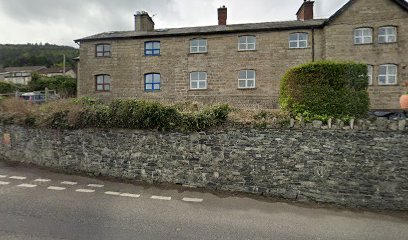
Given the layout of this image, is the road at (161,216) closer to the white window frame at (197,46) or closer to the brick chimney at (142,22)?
the white window frame at (197,46)

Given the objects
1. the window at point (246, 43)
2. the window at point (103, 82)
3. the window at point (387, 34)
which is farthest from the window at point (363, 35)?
the window at point (103, 82)

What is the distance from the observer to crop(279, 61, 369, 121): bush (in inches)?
283

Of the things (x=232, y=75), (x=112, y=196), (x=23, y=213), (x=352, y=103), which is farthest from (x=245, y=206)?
(x=232, y=75)

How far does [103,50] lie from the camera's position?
68.1 feet

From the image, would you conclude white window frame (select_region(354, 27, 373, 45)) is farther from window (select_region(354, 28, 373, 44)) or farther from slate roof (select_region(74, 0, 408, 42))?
slate roof (select_region(74, 0, 408, 42))

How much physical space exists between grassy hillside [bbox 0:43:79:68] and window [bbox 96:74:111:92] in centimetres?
5845

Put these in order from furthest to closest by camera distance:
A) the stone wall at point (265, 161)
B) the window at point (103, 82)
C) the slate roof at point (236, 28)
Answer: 1. the window at point (103, 82)
2. the slate roof at point (236, 28)
3. the stone wall at point (265, 161)

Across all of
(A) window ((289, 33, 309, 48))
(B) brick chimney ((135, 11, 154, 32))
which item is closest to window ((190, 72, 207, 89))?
(B) brick chimney ((135, 11, 154, 32))

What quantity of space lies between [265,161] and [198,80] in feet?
44.0

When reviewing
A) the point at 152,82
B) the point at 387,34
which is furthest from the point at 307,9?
the point at 152,82

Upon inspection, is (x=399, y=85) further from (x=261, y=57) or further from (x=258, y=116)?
(x=258, y=116)

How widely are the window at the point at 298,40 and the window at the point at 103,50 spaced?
15413 mm

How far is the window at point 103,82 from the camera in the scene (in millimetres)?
20891

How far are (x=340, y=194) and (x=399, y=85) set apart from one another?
14555 mm
